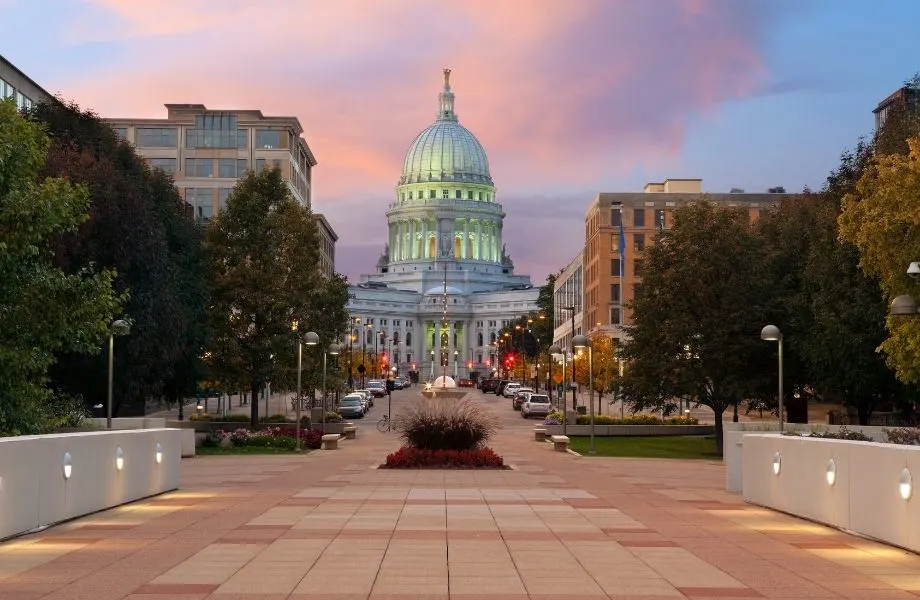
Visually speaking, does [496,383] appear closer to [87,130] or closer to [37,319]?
[87,130]

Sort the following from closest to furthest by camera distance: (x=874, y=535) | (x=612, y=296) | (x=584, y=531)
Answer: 1. (x=874, y=535)
2. (x=584, y=531)
3. (x=612, y=296)

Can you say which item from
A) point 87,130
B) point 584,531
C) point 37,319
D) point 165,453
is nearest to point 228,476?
point 165,453

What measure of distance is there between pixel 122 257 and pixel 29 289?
20089 mm

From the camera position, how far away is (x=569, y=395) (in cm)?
12500

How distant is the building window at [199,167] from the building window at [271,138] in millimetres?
5590

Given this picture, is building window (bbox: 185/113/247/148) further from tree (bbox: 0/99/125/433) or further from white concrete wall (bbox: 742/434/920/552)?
white concrete wall (bbox: 742/434/920/552)

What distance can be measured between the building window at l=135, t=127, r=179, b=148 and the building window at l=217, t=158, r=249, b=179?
4401mm

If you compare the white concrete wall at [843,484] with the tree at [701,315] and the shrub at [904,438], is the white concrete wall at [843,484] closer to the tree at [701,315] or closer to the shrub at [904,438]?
the shrub at [904,438]

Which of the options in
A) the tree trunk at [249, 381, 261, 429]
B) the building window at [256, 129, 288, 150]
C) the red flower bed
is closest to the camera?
the red flower bed

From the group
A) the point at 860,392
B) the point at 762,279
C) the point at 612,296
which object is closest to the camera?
the point at 860,392

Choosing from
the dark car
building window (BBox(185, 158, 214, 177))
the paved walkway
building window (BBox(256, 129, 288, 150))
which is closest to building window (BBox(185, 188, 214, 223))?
building window (BBox(185, 158, 214, 177))

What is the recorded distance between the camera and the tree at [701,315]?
52.3 meters

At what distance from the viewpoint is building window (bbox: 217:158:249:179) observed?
412 feet

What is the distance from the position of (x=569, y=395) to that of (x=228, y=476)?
9244 cm
